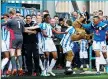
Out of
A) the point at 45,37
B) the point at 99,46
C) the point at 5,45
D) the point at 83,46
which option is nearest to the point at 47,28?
the point at 45,37

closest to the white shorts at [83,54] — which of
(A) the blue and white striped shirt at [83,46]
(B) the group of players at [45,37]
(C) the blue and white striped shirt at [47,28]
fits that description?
(A) the blue and white striped shirt at [83,46]

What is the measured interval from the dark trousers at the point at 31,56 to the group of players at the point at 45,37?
0.23 feet

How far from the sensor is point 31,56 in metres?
13.0

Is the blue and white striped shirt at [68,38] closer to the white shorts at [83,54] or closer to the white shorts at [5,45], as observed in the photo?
the white shorts at [5,45]

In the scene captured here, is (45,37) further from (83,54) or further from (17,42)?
(83,54)

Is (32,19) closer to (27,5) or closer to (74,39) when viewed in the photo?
(74,39)

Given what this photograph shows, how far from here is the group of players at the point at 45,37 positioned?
40.4 ft

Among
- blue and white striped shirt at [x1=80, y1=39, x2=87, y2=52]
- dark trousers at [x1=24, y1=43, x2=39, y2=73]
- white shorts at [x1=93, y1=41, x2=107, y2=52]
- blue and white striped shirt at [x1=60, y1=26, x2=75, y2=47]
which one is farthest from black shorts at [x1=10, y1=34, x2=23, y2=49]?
blue and white striped shirt at [x1=80, y1=39, x2=87, y2=52]

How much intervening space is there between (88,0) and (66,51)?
7.96 m

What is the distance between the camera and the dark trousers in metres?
12.9

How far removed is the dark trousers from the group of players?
0.07 meters

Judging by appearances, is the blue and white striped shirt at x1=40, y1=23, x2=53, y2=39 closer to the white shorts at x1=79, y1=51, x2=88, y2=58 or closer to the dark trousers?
the dark trousers

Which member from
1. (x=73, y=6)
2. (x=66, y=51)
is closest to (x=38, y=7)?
(x=66, y=51)

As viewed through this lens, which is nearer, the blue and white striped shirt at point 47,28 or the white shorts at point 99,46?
the blue and white striped shirt at point 47,28
